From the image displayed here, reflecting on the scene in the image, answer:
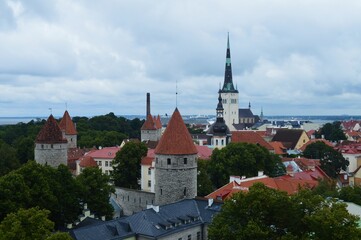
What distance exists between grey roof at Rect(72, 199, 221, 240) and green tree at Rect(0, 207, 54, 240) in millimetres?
3508

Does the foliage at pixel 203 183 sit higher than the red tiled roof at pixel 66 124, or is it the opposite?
the red tiled roof at pixel 66 124

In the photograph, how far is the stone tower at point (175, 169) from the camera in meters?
36.6

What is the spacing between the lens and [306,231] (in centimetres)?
2250

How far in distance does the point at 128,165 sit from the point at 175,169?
46.3 ft

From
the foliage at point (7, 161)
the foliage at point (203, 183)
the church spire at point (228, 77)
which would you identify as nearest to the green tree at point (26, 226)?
the foliage at point (203, 183)

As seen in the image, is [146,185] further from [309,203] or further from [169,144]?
[309,203]

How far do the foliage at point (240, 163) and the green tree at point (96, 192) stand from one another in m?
13.7

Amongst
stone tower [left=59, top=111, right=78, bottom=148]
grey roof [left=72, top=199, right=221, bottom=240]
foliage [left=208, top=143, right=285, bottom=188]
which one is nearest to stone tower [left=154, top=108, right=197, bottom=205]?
grey roof [left=72, top=199, right=221, bottom=240]

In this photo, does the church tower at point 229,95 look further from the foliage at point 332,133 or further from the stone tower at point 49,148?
the stone tower at point 49,148

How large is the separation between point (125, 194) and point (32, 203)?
13.1m

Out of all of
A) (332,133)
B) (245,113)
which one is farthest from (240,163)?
(245,113)

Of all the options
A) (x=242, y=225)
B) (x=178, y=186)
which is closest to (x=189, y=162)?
(x=178, y=186)

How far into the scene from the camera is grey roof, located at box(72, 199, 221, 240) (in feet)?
89.0

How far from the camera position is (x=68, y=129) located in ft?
228
